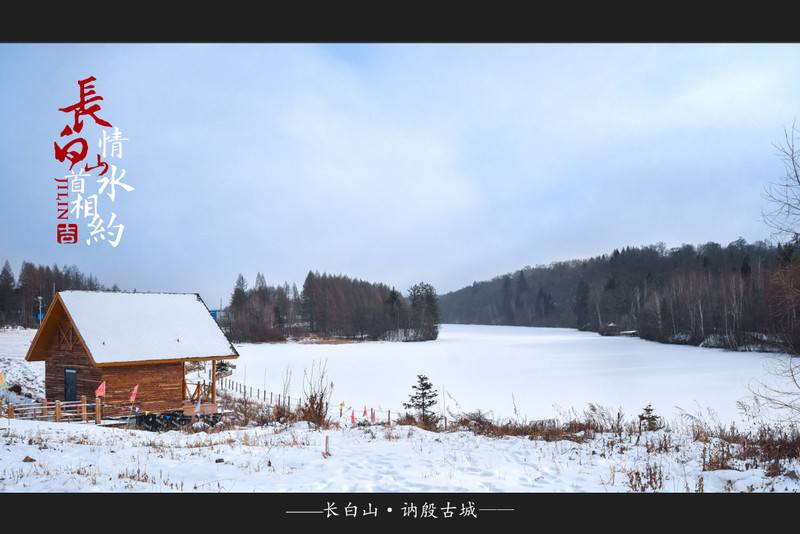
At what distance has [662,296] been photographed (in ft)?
262

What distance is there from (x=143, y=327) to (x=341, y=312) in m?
78.3

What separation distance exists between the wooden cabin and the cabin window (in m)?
0.04

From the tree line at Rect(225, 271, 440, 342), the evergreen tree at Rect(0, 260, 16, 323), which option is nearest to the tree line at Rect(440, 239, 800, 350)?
the tree line at Rect(225, 271, 440, 342)

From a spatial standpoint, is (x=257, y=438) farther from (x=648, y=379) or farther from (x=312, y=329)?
(x=312, y=329)

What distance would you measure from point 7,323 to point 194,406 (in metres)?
50.3

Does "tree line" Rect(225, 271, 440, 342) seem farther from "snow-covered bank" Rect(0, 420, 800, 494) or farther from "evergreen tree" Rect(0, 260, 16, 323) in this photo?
"snow-covered bank" Rect(0, 420, 800, 494)

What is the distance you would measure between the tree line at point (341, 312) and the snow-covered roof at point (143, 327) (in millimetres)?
66205

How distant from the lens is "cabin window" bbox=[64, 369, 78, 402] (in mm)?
17922

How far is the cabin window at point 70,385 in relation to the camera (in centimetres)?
1792

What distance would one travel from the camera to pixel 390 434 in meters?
9.16

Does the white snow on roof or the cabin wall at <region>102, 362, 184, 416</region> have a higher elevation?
the white snow on roof

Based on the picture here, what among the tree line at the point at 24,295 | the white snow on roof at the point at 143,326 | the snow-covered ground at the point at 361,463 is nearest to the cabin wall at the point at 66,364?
the white snow on roof at the point at 143,326

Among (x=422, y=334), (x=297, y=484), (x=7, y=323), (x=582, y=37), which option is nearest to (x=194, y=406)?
(x=297, y=484)

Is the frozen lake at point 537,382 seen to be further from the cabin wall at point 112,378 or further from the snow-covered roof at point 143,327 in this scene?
the cabin wall at point 112,378
